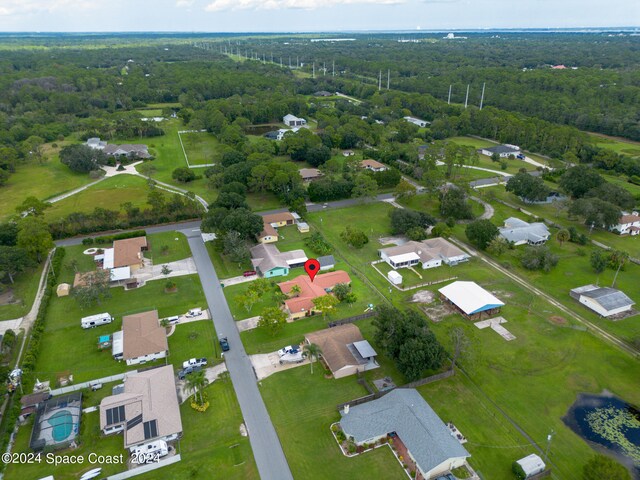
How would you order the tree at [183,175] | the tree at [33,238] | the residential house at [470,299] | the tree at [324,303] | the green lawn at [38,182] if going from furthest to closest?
1. the tree at [183,175]
2. the green lawn at [38,182]
3. the tree at [33,238]
4. the residential house at [470,299]
5. the tree at [324,303]

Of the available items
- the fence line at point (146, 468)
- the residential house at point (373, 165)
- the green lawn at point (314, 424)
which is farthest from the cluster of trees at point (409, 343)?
the residential house at point (373, 165)

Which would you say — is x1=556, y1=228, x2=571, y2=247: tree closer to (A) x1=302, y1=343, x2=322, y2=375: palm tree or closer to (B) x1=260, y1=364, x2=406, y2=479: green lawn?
(B) x1=260, y1=364, x2=406, y2=479: green lawn

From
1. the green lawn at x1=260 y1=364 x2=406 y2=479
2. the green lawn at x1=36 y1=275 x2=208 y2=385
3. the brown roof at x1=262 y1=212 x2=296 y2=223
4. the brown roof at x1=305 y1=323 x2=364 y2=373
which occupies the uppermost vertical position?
the brown roof at x1=262 y1=212 x2=296 y2=223

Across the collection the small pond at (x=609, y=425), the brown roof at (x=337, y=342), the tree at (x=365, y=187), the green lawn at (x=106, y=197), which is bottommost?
the small pond at (x=609, y=425)

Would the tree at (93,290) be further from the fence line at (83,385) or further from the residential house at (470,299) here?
the residential house at (470,299)

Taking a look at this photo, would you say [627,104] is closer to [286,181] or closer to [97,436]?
[286,181]

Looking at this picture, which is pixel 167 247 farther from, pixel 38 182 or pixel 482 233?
pixel 38 182

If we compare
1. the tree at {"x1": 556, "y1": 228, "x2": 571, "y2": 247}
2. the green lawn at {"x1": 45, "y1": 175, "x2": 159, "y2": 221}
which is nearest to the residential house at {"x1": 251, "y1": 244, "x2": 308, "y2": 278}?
the green lawn at {"x1": 45, "y1": 175, "x2": 159, "y2": 221}
